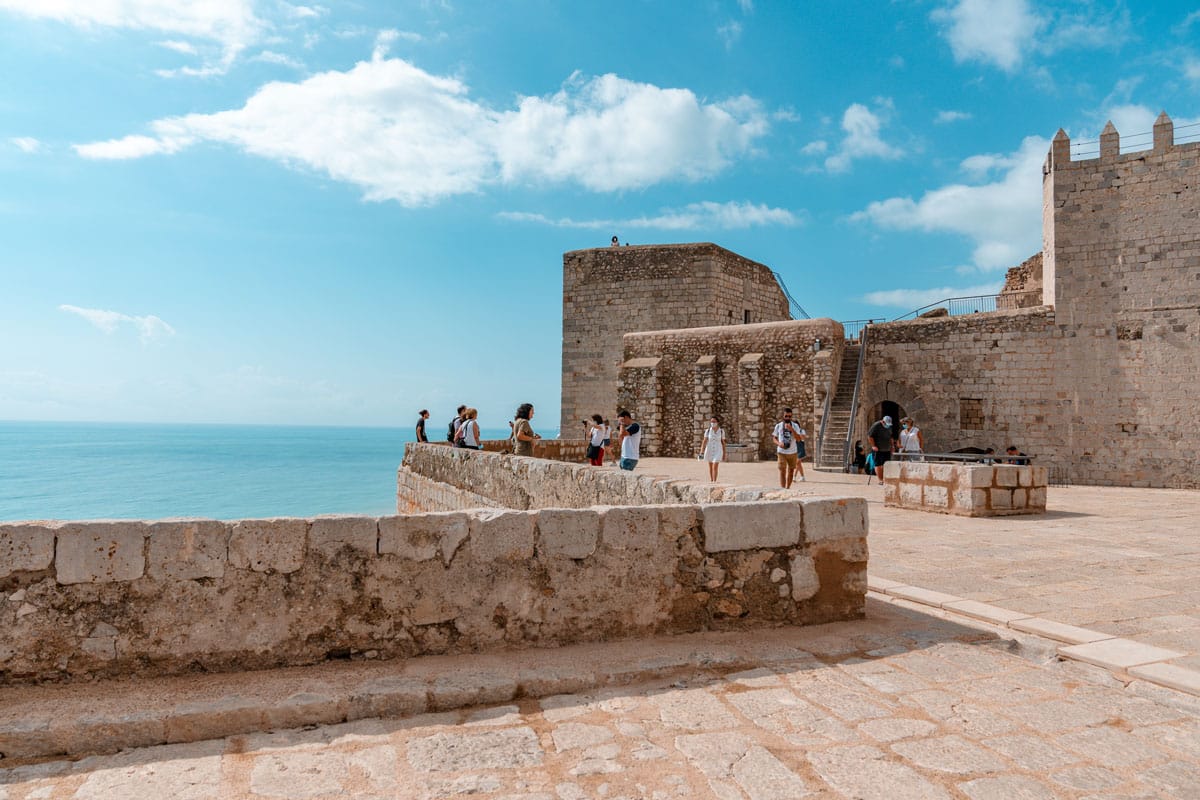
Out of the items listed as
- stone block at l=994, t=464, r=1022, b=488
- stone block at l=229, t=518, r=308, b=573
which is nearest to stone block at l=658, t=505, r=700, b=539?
stone block at l=229, t=518, r=308, b=573

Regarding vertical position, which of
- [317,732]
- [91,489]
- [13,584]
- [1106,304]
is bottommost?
[91,489]

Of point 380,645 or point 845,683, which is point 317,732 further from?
point 845,683

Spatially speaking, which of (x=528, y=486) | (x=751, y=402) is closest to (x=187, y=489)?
(x=751, y=402)

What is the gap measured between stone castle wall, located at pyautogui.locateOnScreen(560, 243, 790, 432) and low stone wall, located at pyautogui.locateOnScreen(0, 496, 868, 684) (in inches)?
866

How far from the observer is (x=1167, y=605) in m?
4.44

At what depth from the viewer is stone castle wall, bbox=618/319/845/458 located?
2005 cm

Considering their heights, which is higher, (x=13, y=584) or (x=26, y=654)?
(x=13, y=584)

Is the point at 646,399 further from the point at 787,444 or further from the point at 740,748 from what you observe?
the point at 740,748

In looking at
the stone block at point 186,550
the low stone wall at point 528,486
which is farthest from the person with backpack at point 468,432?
the stone block at point 186,550

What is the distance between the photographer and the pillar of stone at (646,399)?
21812 millimetres

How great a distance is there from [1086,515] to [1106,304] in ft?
32.3

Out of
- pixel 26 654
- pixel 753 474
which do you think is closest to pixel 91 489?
pixel 753 474

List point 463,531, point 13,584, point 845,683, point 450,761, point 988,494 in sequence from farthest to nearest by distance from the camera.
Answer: point 988,494, point 463,531, point 845,683, point 13,584, point 450,761

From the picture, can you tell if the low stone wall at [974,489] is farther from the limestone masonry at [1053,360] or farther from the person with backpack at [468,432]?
the limestone masonry at [1053,360]
